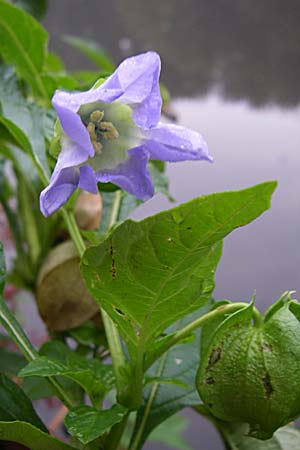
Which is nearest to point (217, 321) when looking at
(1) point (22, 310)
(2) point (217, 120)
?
(1) point (22, 310)

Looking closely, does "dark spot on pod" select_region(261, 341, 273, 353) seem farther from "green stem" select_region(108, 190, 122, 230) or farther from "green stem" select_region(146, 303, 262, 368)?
"green stem" select_region(108, 190, 122, 230)

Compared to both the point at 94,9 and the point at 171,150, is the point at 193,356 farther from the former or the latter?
the point at 94,9

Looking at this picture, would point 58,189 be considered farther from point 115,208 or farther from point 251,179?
point 251,179

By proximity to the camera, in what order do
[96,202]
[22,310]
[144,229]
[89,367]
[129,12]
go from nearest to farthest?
[144,229] → [89,367] → [96,202] → [22,310] → [129,12]

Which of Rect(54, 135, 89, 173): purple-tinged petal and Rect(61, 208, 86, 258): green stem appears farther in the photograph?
Rect(61, 208, 86, 258): green stem

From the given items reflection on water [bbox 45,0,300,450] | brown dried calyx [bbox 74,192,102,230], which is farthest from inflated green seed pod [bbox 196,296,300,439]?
reflection on water [bbox 45,0,300,450]

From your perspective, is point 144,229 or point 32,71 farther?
point 32,71

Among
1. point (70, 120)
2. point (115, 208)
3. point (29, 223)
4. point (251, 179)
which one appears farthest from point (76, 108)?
point (251, 179)
